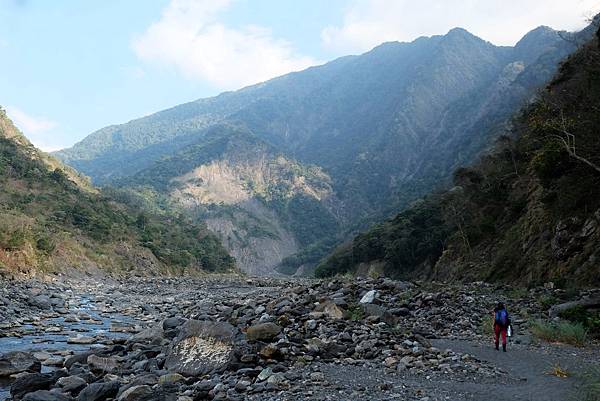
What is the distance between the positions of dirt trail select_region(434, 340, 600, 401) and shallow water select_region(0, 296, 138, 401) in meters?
11.0

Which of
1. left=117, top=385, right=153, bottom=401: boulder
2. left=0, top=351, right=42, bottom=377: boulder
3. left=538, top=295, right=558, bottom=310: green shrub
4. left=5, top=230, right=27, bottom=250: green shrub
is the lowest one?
left=538, top=295, right=558, bottom=310: green shrub

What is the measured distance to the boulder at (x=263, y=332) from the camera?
12.7 m

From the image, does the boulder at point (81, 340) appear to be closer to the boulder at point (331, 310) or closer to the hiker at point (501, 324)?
the boulder at point (331, 310)

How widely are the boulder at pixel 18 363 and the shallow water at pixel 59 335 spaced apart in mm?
297

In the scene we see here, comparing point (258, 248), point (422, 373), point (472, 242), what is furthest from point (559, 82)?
point (258, 248)

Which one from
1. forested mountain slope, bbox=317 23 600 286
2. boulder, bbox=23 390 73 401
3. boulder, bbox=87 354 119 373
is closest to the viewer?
boulder, bbox=23 390 73 401

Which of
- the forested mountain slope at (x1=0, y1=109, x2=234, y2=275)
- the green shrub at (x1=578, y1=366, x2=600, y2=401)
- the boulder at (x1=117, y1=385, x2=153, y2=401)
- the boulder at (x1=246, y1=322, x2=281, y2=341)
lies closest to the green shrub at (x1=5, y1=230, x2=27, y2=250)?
the forested mountain slope at (x1=0, y1=109, x2=234, y2=275)

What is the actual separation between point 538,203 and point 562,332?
21.3 meters

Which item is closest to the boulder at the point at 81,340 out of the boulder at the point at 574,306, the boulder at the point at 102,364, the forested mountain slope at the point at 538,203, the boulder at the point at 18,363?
the boulder at the point at 18,363

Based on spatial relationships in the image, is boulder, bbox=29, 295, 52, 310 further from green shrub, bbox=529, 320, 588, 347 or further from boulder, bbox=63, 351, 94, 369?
green shrub, bbox=529, 320, 588, 347

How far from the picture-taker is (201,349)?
39.6ft

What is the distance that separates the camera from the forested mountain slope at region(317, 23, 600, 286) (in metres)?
21.7

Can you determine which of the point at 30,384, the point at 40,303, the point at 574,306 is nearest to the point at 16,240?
the point at 40,303

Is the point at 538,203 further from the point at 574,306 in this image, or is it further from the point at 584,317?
the point at 584,317
